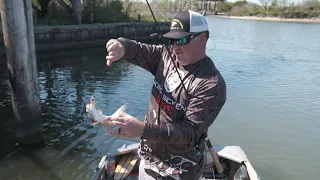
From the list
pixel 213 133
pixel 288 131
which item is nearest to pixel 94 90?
pixel 213 133

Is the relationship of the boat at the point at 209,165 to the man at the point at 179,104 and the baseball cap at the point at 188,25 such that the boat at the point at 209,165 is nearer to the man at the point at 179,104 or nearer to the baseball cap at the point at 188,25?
the man at the point at 179,104

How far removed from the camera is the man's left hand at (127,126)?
7.23ft

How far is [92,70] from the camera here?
17422 millimetres

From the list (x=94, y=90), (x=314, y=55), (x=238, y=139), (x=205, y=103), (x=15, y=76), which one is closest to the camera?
(x=205, y=103)

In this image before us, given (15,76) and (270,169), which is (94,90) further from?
(270,169)

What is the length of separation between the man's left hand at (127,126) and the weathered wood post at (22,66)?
17.2ft

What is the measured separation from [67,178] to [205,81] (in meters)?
5.51

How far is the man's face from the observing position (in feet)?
8.53

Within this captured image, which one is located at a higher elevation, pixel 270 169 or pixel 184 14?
pixel 184 14

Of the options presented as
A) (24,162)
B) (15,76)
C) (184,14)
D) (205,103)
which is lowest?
(24,162)

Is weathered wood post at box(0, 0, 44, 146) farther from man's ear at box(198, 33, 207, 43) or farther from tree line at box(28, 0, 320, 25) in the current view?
tree line at box(28, 0, 320, 25)

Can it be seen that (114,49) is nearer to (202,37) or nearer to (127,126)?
(202,37)

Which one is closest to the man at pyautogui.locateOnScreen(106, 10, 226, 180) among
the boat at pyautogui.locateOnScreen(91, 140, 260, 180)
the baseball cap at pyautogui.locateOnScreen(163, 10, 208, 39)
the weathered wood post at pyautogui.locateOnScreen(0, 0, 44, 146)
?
the baseball cap at pyautogui.locateOnScreen(163, 10, 208, 39)

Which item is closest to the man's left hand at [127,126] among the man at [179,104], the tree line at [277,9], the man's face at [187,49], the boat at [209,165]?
the man at [179,104]
